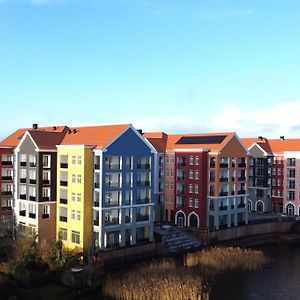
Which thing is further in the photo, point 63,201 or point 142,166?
point 142,166

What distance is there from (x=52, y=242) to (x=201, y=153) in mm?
28461

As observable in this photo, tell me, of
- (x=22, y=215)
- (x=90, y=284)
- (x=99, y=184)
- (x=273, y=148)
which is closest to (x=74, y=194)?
(x=99, y=184)

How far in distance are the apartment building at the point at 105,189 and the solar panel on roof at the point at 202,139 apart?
52.2 feet

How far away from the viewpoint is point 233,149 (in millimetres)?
75375

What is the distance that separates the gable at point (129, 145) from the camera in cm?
5903

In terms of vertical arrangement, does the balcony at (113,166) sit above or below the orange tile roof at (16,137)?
below

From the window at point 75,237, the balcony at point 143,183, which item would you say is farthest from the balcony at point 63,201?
the balcony at point 143,183

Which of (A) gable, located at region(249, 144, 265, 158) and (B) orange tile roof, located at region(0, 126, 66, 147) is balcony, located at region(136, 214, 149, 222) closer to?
(B) orange tile roof, located at region(0, 126, 66, 147)

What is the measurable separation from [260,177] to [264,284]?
155 feet

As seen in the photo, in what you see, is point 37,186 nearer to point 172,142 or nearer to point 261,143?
point 172,142

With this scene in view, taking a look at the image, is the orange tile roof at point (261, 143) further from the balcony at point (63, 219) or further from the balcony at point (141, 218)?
the balcony at point (63, 219)

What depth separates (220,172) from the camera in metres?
74.2

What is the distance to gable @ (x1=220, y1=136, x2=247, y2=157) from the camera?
74000 millimetres

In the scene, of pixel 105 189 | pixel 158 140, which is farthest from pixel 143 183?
pixel 158 140
